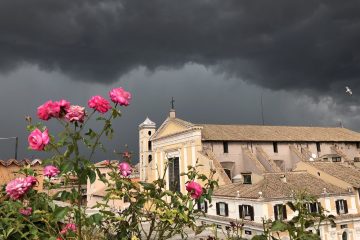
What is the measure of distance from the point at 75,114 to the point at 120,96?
15.5 inches

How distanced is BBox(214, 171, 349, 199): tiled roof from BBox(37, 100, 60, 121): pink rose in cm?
1984

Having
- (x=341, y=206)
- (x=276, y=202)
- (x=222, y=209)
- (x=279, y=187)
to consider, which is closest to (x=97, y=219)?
(x=276, y=202)

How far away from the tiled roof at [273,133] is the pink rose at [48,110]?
93.1 feet

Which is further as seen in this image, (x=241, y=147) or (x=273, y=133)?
(x=273, y=133)

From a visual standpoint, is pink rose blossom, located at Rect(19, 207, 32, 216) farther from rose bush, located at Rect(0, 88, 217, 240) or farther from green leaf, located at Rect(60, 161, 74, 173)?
green leaf, located at Rect(60, 161, 74, 173)

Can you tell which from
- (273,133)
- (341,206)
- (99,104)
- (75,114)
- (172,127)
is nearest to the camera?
(75,114)

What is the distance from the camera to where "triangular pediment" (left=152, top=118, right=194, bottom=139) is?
104 ft

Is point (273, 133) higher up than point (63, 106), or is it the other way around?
point (273, 133)

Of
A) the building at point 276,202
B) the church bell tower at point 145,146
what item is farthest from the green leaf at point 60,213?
the church bell tower at point 145,146

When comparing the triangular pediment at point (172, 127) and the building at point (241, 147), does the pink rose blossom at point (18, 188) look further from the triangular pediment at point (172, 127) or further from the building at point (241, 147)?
the triangular pediment at point (172, 127)

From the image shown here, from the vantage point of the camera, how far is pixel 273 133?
34844mm

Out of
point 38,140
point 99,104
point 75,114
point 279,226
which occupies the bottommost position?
point 279,226

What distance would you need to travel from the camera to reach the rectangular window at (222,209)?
23.1 m

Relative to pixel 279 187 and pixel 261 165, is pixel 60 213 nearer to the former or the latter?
pixel 279 187
